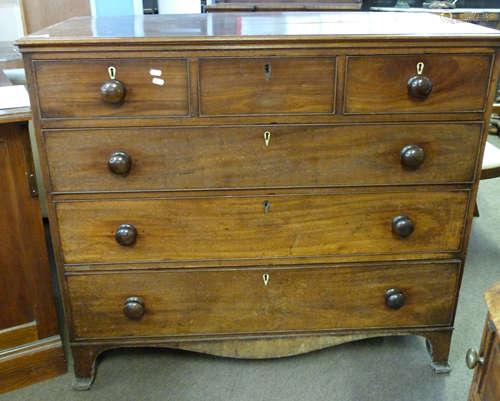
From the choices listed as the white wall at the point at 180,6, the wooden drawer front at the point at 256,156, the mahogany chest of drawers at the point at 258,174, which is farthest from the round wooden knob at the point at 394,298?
the white wall at the point at 180,6

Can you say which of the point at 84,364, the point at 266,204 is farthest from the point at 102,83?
the point at 84,364

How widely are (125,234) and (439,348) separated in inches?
44.0

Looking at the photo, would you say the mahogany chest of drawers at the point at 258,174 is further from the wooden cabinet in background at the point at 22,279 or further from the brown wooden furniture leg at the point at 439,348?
the wooden cabinet in background at the point at 22,279

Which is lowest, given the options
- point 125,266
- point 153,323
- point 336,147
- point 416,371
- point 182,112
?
point 416,371

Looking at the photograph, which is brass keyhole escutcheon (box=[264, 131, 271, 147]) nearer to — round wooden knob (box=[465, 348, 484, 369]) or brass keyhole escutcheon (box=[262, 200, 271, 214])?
brass keyhole escutcheon (box=[262, 200, 271, 214])

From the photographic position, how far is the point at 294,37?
4.80 ft

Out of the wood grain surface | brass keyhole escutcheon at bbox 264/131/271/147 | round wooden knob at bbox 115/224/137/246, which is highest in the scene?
brass keyhole escutcheon at bbox 264/131/271/147

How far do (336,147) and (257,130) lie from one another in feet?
0.76

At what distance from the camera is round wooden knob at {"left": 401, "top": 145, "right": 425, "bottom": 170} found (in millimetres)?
1592

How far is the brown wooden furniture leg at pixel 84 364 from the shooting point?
71.2 inches

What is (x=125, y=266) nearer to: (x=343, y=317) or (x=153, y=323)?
(x=153, y=323)

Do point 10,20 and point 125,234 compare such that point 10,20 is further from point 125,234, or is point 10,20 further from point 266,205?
point 266,205

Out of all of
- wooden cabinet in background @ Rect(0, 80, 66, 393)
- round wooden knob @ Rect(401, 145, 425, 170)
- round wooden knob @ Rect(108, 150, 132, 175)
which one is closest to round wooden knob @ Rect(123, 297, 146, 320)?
wooden cabinet in background @ Rect(0, 80, 66, 393)

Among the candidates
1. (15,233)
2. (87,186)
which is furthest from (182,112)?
(15,233)
